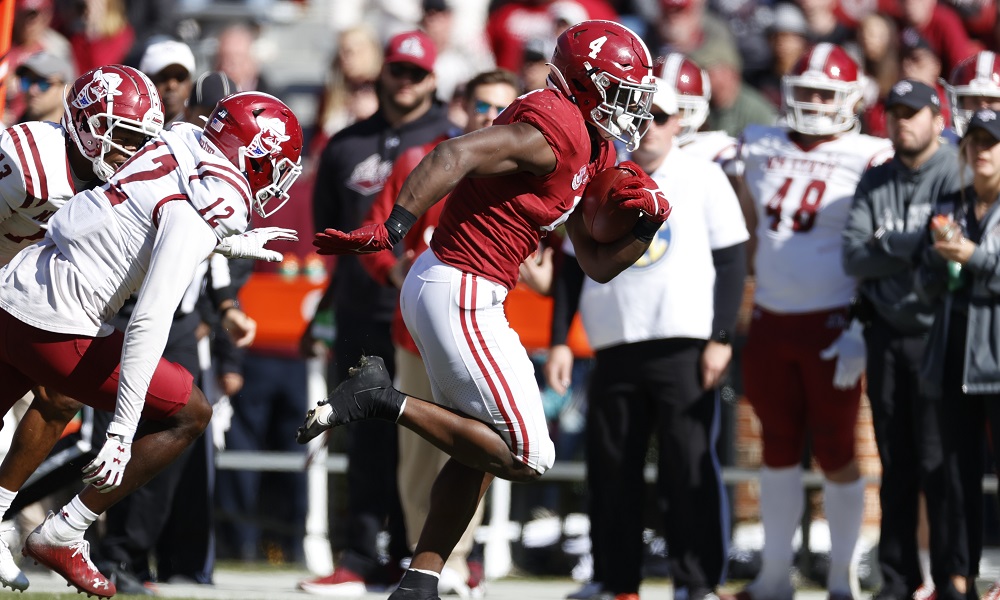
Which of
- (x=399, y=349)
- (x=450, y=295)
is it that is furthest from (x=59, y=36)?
(x=450, y=295)

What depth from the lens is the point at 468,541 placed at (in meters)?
6.80

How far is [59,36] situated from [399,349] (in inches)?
205

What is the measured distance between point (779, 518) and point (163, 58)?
3.39m

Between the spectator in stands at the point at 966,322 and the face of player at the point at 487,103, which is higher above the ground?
the face of player at the point at 487,103

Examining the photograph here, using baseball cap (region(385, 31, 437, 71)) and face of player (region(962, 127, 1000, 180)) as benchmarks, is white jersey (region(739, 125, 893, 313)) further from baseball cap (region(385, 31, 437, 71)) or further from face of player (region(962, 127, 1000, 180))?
baseball cap (region(385, 31, 437, 71))

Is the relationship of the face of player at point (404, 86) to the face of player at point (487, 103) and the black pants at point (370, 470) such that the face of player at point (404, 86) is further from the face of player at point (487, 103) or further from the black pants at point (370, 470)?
the black pants at point (370, 470)

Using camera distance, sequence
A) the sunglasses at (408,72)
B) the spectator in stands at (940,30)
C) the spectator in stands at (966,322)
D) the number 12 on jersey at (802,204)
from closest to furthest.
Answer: the spectator in stands at (966,322) < the number 12 on jersey at (802,204) < the sunglasses at (408,72) < the spectator in stands at (940,30)

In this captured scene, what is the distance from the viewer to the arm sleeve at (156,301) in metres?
4.69

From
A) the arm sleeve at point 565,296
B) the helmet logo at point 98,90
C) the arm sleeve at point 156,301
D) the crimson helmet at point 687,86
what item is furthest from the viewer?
the crimson helmet at point 687,86

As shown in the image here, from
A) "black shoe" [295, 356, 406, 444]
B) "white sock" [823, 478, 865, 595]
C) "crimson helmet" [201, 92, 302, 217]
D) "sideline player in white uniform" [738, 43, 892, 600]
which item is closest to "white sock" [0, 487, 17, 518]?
"black shoe" [295, 356, 406, 444]

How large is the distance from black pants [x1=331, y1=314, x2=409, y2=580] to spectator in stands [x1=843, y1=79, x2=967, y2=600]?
211cm

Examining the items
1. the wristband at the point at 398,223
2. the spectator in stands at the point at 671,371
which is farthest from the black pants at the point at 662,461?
the wristband at the point at 398,223

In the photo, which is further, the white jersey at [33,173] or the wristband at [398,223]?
the white jersey at [33,173]

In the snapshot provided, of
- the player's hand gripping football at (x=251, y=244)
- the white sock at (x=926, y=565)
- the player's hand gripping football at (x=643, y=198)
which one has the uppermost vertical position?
the player's hand gripping football at (x=643, y=198)
